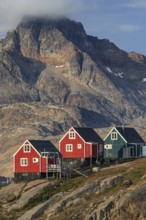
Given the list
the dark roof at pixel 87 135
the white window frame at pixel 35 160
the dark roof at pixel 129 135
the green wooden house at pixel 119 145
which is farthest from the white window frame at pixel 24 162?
the dark roof at pixel 129 135

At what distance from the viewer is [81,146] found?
4267 inches

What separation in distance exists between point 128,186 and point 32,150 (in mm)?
Answer: 34575

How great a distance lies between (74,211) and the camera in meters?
64.0

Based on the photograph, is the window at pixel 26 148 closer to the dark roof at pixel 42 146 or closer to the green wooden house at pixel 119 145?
the dark roof at pixel 42 146

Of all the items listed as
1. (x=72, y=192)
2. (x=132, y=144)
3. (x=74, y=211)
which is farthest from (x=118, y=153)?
(x=74, y=211)

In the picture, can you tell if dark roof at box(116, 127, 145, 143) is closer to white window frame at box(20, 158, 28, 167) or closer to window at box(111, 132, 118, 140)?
window at box(111, 132, 118, 140)

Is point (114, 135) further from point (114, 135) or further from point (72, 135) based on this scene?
point (72, 135)

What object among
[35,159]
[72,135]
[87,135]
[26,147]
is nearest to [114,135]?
[87,135]

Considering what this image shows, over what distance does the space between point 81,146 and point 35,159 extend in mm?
10345

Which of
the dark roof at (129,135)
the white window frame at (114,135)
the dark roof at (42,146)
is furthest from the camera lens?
the dark roof at (129,135)

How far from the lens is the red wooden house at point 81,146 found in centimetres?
10775

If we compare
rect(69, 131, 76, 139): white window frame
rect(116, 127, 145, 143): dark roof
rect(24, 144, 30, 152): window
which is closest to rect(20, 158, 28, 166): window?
rect(24, 144, 30, 152): window

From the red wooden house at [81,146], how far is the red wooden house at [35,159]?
5.51 meters

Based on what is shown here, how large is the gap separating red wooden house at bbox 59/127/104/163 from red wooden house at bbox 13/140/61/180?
551 centimetres
